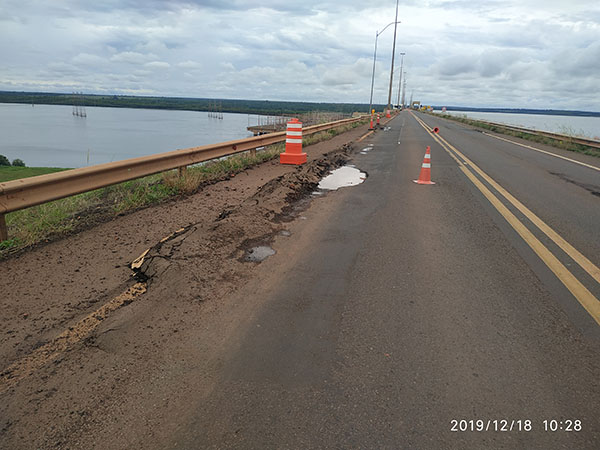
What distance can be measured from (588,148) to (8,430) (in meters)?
24.2

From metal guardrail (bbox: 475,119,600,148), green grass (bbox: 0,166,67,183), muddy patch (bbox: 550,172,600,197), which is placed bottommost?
green grass (bbox: 0,166,67,183)

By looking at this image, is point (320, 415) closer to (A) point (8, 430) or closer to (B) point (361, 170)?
(A) point (8, 430)

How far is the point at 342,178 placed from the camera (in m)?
10.7

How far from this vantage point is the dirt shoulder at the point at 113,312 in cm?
242

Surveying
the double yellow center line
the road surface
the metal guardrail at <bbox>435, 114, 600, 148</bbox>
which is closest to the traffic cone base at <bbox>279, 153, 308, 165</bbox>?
the double yellow center line

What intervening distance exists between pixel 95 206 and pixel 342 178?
5869mm

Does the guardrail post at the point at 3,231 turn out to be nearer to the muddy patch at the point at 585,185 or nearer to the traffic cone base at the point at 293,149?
the traffic cone base at the point at 293,149

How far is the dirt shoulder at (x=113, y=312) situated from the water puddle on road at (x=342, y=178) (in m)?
2.84

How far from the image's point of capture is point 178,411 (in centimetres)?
246

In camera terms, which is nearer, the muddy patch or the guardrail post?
the guardrail post

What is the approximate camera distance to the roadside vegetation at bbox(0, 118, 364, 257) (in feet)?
17.9

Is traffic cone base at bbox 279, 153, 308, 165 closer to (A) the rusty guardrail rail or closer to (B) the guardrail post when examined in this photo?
(A) the rusty guardrail rail

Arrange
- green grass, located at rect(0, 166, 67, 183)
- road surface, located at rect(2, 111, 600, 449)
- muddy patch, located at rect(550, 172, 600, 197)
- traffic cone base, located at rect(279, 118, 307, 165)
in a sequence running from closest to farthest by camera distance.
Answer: road surface, located at rect(2, 111, 600, 449), muddy patch, located at rect(550, 172, 600, 197), traffic cone base, located at rect(279, 118, 307, 165), green grass, located at rect(0, 166, 67, 183)

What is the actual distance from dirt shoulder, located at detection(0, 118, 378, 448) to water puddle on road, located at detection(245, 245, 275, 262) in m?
0.11
